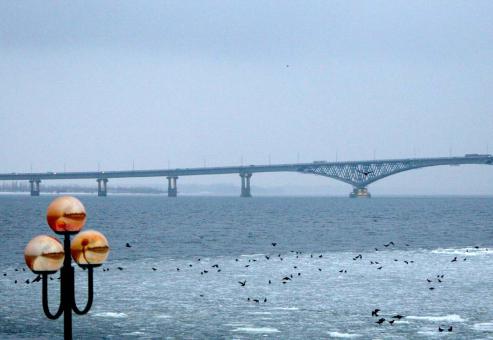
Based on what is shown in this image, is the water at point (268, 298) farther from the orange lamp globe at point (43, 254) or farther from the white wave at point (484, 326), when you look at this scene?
the orange lamp globe at point (43, 254)

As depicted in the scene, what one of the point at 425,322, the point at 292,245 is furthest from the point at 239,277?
the point at 292,245

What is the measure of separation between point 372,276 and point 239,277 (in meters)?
5.61

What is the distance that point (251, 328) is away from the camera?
2111 cm

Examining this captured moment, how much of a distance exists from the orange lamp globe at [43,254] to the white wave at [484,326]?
1270 cm

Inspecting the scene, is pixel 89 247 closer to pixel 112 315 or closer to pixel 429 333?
pixel 429 333

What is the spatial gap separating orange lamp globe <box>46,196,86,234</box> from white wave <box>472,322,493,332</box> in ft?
41.1

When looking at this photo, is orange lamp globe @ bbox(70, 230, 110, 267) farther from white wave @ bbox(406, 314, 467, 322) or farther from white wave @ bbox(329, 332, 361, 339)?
white wave @ bbox(406, 314, 467, 322)

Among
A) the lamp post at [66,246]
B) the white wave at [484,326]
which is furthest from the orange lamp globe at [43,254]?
the white wave at [484,326]

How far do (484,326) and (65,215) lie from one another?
523 inches

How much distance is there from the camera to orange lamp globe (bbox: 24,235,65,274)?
11.7 meters

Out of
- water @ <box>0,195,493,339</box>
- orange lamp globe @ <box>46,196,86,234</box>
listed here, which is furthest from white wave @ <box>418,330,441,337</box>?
orange lamp globe @ <box>46,196,86,234</box>

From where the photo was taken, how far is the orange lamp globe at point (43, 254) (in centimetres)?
1170

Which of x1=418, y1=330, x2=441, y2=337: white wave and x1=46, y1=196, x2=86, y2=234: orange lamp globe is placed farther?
x1=418, y1=330, x2=441, y2=337: white wave

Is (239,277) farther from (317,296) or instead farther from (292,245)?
(292,245)
